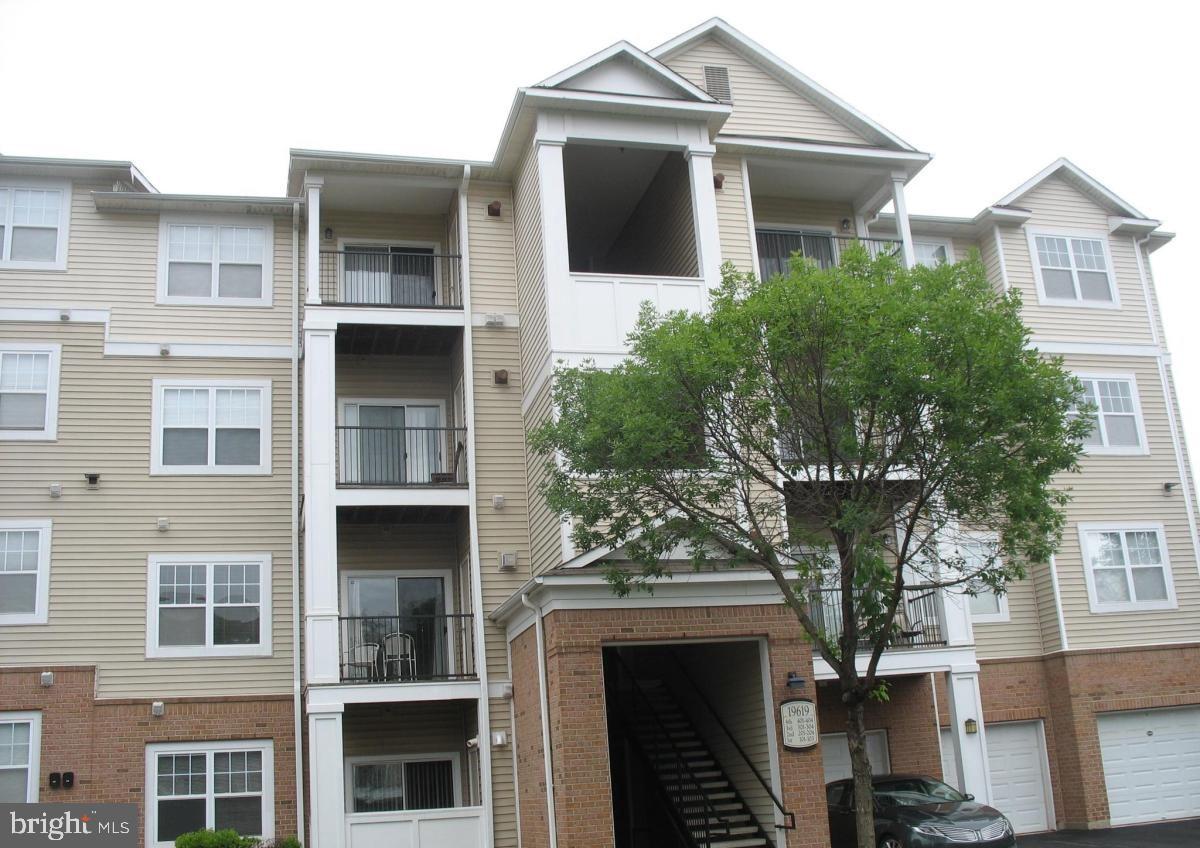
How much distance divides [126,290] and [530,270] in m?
7.06

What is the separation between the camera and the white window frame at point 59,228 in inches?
793

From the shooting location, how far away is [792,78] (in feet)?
71.1

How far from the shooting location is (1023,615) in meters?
22.8

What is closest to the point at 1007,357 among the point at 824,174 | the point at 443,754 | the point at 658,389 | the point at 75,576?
the point at 658,389

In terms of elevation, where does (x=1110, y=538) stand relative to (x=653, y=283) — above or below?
below

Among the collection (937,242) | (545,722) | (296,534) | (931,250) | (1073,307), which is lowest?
(545,722)

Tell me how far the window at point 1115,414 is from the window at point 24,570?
62.6 ft

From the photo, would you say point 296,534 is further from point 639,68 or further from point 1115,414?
point 1115,414

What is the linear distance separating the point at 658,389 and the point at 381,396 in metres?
8.63

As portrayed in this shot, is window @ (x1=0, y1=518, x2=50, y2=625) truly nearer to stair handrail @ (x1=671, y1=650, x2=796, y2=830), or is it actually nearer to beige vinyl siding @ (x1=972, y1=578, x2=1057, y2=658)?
stair handrail @ (x1=671, y1=650, x2=796, y2=830)

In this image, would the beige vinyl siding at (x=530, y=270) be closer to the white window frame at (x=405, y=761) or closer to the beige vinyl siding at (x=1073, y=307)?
the white window frame at (x=405, y=761)

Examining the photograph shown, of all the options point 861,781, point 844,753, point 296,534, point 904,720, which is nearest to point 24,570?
point 296,534

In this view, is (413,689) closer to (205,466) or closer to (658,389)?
(205,466)

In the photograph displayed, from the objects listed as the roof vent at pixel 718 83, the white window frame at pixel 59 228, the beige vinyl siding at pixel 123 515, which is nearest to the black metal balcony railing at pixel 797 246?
the roof vent at pixel 718 83
